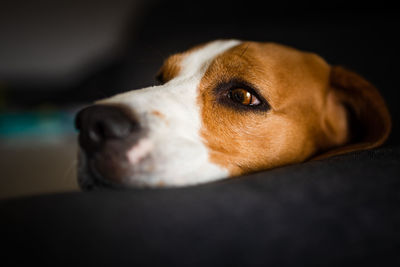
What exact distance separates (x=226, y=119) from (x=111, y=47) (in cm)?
604

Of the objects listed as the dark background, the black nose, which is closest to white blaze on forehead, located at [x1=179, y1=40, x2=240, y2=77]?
the black nose

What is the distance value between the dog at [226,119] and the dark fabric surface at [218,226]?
0.24 metres

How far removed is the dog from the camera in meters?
0.93

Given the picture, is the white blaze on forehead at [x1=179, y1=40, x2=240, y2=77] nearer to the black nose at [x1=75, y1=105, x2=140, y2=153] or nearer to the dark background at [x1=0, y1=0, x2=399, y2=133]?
the black nose at [x1=75, y1=105, x2=140, y2=153]

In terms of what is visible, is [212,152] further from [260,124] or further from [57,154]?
[57,154]

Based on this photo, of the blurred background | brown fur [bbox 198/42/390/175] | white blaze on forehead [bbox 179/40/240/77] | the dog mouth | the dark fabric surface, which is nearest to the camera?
the dark fabric surface

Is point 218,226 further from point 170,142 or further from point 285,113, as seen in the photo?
point 285,113

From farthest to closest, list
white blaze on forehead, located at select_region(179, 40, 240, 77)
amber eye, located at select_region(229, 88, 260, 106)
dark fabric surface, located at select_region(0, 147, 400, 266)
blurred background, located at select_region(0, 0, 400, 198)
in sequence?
1. blurred background, located at select_region(0, 0, 400, 198)
2. white blaze on forehead, located at select_region(179, 40, 240, 77)
3. amber eye, located at select_region(229, 88, 260, 106)
4. dark fabric surface, located at select_region(0, 147, 400, 266)

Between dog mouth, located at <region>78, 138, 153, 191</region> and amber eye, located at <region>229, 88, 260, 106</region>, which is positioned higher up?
amber eye, located at <region>229, 88, 260, 106</region>

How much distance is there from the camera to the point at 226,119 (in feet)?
4.14

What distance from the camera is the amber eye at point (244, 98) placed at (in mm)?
1325

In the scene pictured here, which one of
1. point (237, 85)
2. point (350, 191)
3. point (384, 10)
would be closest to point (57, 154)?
point (237, 85)

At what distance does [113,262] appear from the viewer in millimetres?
520

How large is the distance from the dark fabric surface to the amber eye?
0.66 metres
